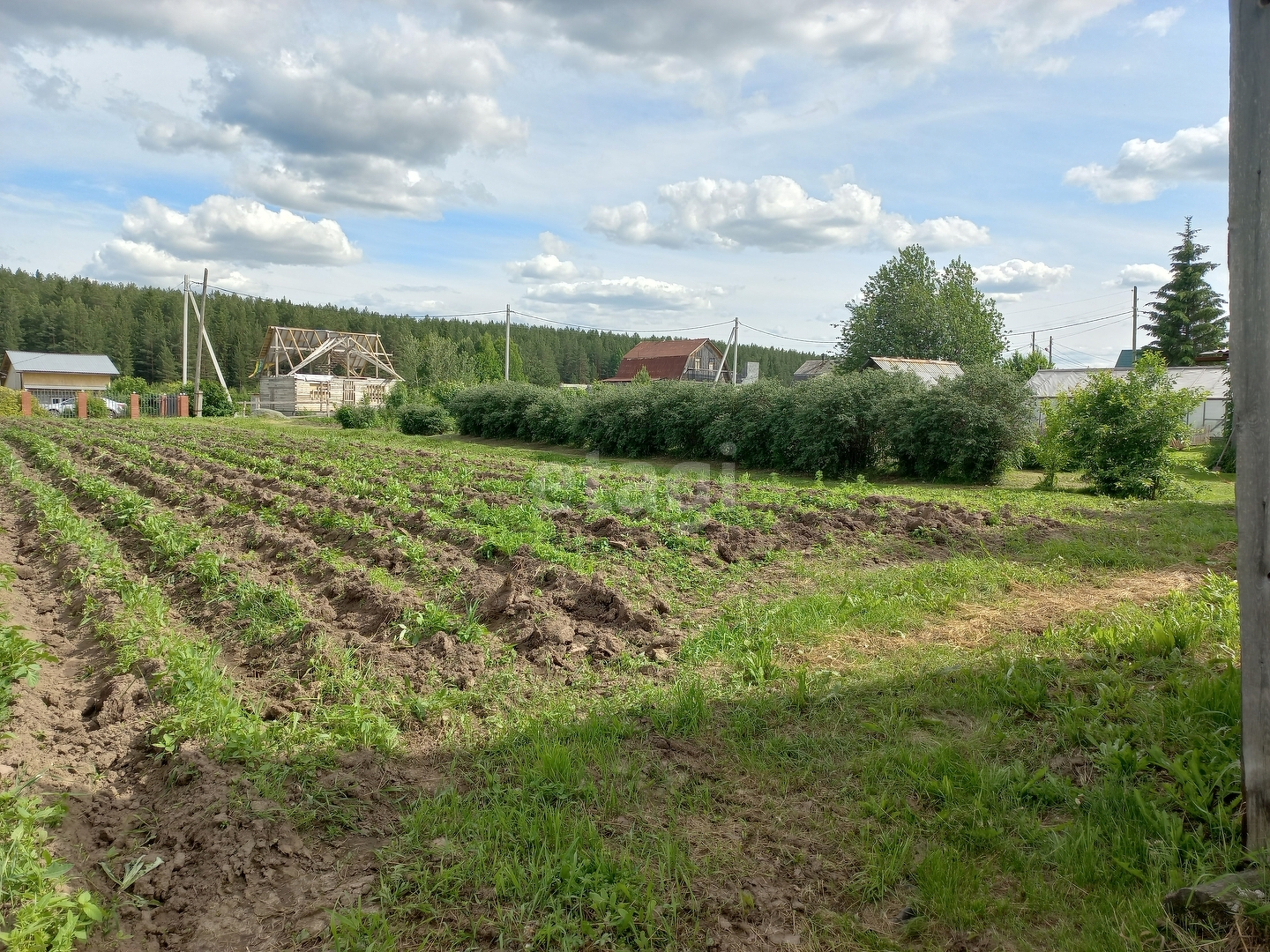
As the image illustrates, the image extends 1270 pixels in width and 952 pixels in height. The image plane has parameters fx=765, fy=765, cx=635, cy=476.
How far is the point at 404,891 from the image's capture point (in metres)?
3.10

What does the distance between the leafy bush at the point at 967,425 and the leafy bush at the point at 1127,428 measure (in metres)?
1.05

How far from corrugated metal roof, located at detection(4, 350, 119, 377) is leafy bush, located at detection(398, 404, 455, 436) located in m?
49.5

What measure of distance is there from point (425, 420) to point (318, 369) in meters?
24.3

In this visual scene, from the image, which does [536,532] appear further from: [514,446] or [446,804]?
[514,446]

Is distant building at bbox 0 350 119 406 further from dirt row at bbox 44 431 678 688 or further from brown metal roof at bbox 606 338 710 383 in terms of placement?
dirt row at bbox 44 431 678 688

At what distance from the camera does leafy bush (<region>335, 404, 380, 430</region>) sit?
108 feet

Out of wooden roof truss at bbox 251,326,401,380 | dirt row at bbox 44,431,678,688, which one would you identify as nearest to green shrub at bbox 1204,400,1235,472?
dirt row at bbox 44,431,678,688

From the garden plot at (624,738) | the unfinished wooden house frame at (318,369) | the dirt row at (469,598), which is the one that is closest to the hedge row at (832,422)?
the garden plot at (624,738)

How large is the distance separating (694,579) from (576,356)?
103129 mm

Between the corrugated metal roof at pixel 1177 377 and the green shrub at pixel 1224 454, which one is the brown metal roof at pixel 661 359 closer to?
the corrugated metal roof at pixel 1177 377

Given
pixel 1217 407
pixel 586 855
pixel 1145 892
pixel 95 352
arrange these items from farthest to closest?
1. pixel 95 352
2. pixel 1217 407
3. pixel 586 855
4. pixel 1145 892

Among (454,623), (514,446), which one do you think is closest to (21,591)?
(454,623)

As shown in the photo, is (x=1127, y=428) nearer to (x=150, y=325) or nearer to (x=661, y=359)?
(x=661, y=359)

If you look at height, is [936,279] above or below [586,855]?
above
